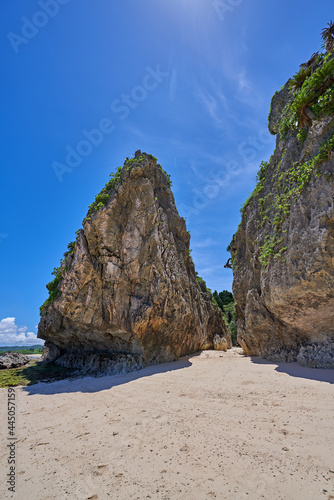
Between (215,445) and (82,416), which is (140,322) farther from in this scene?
(215,445)

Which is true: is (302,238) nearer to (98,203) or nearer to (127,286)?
(127,286)

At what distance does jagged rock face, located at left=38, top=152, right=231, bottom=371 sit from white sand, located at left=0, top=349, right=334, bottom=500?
26.1 ft

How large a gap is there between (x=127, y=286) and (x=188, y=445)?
41.4 feet

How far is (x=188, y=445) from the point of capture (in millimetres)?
4363

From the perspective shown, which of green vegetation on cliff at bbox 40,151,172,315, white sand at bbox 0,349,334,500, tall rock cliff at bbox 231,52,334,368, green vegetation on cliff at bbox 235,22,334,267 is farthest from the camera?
green vegetation on cliff at bbox 40,151,172,315

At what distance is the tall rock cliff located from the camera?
33.2 feet

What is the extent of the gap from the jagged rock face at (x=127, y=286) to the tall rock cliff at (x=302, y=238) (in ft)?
21.5

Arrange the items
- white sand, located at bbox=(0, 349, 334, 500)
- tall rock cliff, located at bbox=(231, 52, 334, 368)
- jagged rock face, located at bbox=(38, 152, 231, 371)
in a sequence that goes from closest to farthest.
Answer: white sand, located at bbox=(0, 349, 334, 500), tall rock cliff, located at bbox=(231, 52, 334, 368), jagged rock face, located at bbox=(38, 152, 231, 371)

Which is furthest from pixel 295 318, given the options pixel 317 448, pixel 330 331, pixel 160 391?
pixel 317 448

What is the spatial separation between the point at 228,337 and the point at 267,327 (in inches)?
781

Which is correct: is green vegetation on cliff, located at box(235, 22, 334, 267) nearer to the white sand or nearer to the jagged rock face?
the jagged rock face

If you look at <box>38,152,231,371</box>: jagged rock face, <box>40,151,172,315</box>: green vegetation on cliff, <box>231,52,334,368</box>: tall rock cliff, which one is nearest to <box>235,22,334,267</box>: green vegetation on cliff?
<box>231,52,334,368</box>: tall rock cliff

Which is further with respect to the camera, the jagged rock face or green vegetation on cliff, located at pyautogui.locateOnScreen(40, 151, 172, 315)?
green vegetation on cliff, located at pyautogui.locateOnScreen(40, 151, 172, 315)

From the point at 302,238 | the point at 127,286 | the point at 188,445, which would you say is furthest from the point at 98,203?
the point at 188,445
